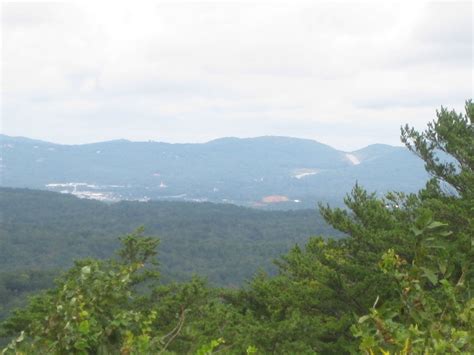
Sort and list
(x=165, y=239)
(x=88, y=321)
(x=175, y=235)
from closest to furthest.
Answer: (x=88, y=321) → (x=165, y=239) → (x=175, y=235)

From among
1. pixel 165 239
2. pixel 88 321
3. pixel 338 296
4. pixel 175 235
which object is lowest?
pixel 165 239

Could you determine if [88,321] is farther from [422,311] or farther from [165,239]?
[165,239]

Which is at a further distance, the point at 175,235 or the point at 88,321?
the point at 175,235

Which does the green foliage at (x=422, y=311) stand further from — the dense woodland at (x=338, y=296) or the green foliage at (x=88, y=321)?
the green foliage at (x=88, y=321)

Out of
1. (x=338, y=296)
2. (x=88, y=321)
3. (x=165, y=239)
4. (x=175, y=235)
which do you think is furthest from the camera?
(x=175, y=235)

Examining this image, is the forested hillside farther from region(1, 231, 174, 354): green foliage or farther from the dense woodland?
region(1, 231, 174, 354): green foliage

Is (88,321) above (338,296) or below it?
above

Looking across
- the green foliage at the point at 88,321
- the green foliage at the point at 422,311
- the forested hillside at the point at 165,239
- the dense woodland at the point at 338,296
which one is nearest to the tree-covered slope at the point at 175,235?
the forested hillside at the point at 165,239

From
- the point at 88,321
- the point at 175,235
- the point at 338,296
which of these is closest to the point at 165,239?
the point at 175,235

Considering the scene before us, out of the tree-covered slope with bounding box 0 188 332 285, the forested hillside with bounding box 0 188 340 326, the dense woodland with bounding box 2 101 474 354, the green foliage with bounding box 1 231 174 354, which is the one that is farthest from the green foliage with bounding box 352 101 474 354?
the tree-covered slope with bounding box 0 188 332 285

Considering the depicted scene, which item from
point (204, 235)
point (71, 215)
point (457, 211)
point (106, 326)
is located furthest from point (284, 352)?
point (71, 215)
